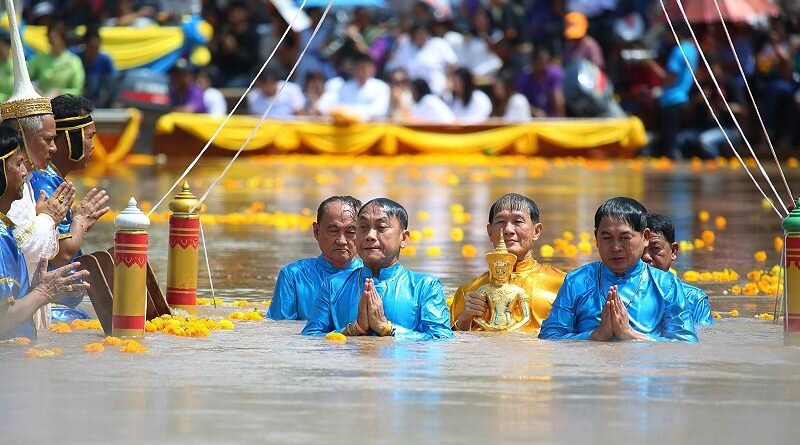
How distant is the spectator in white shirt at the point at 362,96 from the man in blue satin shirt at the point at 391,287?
1837 cm

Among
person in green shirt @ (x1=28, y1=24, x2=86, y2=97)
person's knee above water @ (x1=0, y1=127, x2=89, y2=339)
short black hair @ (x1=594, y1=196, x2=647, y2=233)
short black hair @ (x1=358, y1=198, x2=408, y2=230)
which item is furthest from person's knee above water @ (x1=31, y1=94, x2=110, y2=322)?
person in green shirt @ (x1=28, y1=24, x2=86, y2=97)

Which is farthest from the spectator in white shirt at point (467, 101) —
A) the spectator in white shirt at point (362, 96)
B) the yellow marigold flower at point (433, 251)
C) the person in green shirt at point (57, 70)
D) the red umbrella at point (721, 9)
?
the yellow marigold flower at point (433, 251)

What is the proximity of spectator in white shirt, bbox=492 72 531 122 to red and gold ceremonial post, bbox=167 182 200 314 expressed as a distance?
17.3 metres

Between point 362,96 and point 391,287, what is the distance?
18863 millimetres

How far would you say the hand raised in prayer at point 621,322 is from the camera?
27.9ft

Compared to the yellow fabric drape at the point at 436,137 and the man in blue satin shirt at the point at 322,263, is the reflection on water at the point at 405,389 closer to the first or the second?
the man in blue satin shirt at the point at 322,263

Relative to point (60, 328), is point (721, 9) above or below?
above

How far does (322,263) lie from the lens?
32.7 feet

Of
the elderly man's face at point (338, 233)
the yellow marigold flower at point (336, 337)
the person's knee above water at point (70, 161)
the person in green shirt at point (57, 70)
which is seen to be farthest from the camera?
the person in green shirt at point (57, 70)

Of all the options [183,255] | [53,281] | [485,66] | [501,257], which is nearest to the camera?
[53,281]

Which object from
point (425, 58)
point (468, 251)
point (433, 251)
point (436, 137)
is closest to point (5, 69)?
point (425, 58)

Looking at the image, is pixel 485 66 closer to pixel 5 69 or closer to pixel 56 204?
pixel 5 69

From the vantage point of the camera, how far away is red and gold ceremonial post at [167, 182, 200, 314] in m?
10.5

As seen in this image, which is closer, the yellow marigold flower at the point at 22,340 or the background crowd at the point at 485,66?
the yellow marigold flower at the point at 22,340
